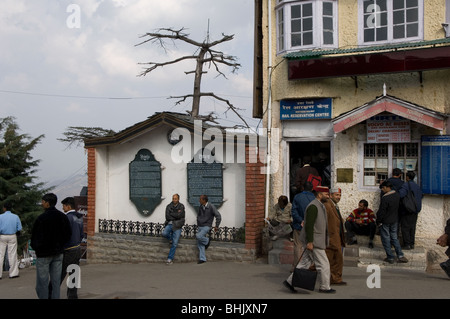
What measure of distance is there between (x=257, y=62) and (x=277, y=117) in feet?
5.80

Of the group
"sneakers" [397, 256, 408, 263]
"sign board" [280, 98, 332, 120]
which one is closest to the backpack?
"sign board" [280, 98, 332, 120]

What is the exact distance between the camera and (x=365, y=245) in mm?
11562

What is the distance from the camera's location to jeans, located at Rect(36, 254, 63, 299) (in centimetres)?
782

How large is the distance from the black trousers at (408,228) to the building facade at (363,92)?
0.57m

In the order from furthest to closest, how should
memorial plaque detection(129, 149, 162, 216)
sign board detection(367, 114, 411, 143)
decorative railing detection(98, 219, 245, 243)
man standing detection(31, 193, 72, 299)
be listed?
memorial plaque detection(129, 149, 162, 216)
decorative railing detection(98, 219, 245, 243)
sign board detection(367, 114, 411, 143)
man standing detection(31, 193, 72, 299)

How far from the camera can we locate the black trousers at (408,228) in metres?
10.8

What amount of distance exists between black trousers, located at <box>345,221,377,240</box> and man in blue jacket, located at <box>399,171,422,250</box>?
2.19 ft

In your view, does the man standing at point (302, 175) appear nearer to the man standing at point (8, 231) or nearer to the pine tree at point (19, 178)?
the man standing at point (8, 231)

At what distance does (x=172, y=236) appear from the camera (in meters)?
12.8

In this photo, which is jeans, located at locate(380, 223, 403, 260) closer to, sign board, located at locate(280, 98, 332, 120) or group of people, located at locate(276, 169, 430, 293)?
group of people, located at locate(276, 169, 430, 293)

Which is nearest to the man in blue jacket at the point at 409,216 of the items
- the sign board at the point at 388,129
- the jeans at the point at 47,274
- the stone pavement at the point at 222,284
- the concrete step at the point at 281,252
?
the stone pavement at the point at 222,284

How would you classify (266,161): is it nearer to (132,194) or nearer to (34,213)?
(132,194)

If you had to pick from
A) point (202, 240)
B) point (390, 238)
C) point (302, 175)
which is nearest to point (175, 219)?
point (202, 240)

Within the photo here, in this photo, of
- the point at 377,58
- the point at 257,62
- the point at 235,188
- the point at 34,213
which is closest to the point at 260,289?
the point at 235,188
